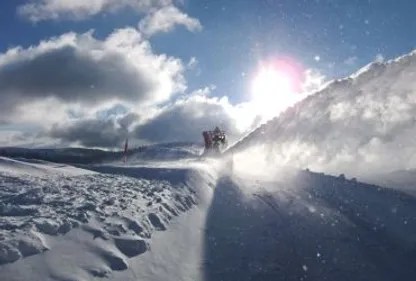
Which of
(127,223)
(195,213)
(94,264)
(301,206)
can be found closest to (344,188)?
(301,206)

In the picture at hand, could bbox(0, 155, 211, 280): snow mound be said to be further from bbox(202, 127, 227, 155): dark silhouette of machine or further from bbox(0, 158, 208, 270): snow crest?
bbox(202, 127, 227, 155): dark silhouette of machine

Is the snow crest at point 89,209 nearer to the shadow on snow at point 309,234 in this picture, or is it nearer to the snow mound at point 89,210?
the snow mound at point 89,210

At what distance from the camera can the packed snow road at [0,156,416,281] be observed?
10.1 metres

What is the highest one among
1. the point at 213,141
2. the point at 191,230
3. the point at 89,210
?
the point at 213,141

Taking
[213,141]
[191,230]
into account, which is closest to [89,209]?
[191,230]

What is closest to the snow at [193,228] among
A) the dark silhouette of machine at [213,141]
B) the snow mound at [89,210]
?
the snow mound at [89,210]

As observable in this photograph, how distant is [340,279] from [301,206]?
6.20 metres

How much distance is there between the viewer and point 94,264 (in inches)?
385

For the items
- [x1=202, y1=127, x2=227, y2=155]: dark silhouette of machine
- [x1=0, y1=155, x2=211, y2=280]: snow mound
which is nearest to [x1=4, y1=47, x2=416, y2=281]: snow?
[x1=0, y1=155, x2=211, y2=280]: snow mound

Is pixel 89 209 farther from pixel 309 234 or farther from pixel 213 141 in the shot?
pixel 213 141

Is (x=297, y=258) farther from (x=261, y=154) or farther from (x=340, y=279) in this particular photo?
(x=261, y=154)

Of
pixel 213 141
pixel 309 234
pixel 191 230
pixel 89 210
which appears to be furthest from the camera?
pixel 213 141

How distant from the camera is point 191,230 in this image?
13945 mm

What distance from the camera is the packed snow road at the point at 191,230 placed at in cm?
1012
